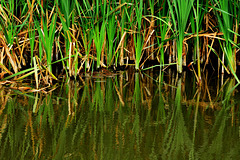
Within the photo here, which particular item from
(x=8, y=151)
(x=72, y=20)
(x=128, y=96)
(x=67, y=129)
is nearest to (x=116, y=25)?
(x=72, y=20)

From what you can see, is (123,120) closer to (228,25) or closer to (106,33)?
(228,25)

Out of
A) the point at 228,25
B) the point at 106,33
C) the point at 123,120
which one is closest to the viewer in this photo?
the point at 123,120

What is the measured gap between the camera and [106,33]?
9.29 feet

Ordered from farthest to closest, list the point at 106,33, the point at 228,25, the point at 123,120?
the point at 106,33
the point at 228,25
the point at 123,120

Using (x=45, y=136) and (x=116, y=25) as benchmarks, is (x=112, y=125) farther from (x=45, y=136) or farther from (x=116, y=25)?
(x=116, y=25)

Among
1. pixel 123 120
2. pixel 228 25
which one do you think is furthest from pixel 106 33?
pixel 123 120

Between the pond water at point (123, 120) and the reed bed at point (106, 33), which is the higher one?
the reed bed at point (106, 33)

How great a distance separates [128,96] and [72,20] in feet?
2.54

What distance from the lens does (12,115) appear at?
172 centimetres

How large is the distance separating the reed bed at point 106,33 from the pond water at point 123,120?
A: 22 cm

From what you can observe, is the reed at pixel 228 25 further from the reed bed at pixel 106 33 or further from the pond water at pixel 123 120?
the pond water at pixel 123 120

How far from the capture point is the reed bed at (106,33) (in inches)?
94.2

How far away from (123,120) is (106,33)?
1312mm

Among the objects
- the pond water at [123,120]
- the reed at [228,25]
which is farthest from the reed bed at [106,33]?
the pond water at [123,120]
